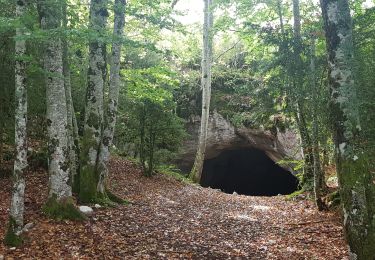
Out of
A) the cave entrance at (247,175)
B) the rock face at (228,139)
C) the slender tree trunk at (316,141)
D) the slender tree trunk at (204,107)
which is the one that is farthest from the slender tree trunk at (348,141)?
the cave entrance at (247,175)

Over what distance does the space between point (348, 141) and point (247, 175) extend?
1014 inches

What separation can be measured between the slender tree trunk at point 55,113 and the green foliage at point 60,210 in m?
0.07

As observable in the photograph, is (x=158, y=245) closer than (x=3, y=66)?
Yes

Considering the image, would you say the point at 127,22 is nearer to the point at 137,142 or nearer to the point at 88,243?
the point at 137,142

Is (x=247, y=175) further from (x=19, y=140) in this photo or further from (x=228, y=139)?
(x=19, y=140)

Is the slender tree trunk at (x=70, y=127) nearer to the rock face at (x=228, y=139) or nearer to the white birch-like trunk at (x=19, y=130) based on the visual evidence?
the white birch-like trunk at (x=19, y=130)

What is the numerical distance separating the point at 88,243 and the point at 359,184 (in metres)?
4.46

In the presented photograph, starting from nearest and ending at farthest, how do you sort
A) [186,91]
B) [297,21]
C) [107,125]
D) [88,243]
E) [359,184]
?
[359,184], [88,243], [107,125], [297,21], [186,91]

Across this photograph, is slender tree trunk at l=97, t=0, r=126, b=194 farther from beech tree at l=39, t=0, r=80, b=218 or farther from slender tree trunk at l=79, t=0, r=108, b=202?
beech tree at l=39, t=0, r=80, b=218

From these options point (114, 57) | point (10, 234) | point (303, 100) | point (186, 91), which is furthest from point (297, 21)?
point (186, 91)

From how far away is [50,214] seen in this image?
6715 mm

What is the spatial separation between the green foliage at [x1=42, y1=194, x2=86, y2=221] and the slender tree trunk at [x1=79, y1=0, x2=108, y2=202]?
4.86 ft

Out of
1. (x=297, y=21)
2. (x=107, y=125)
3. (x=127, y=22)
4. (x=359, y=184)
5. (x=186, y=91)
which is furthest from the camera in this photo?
(x=186, y=91)

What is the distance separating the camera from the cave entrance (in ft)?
88.5
